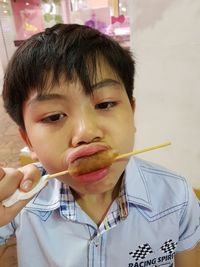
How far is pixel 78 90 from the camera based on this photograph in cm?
51

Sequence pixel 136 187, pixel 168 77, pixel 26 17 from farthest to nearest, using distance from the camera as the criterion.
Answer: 1. pixel 26 17
2. pixel 168 77
3. pixel 136 187

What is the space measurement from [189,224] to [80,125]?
18.0 inches

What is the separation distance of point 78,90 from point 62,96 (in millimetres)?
35

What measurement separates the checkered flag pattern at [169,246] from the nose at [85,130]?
1.29 ft

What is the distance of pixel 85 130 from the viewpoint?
49cm

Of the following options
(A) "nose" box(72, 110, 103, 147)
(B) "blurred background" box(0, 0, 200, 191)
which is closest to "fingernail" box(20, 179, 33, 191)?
(A) "nose" box(72, 110, 103, 147)

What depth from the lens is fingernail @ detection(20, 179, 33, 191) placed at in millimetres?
470

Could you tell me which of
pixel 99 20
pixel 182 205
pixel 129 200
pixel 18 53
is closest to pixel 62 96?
pixel 18 53

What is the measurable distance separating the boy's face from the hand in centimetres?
6

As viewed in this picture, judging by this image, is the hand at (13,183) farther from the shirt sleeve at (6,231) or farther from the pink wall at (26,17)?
the pink wall at (26,17)

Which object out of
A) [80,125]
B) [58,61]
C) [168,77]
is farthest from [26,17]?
[80,125]

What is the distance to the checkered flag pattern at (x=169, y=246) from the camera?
0.70 m

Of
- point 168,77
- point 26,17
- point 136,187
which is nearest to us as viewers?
point 136,187

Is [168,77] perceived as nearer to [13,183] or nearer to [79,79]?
[79,79]
